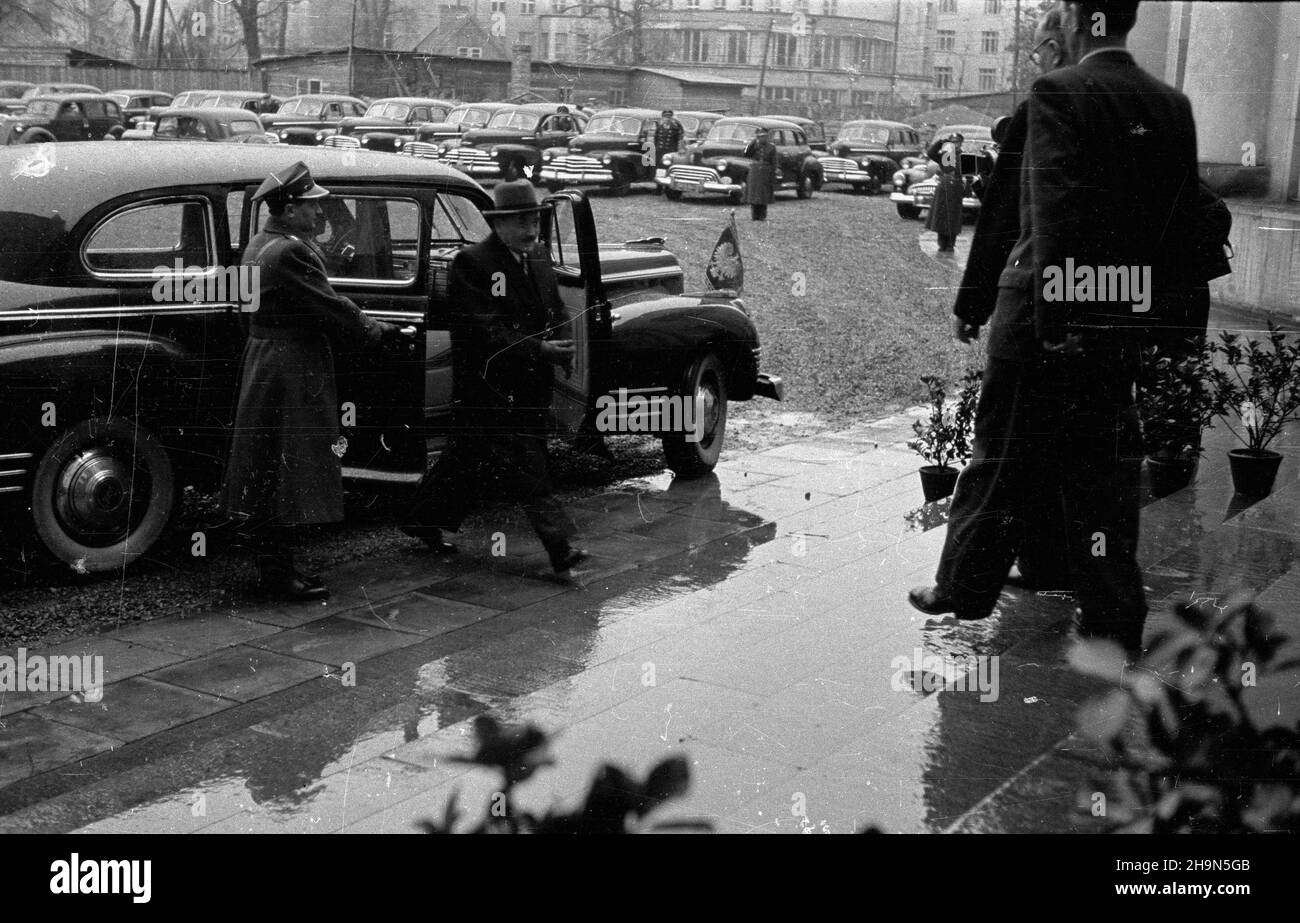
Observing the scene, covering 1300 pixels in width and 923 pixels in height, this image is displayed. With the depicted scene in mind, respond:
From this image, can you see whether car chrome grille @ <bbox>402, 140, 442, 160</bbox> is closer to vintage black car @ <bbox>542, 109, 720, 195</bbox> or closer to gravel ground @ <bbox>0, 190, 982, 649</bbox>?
vintage black car @ <bbox>542, 109, 720, 195</bbox>

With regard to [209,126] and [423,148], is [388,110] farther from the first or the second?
[423,148]

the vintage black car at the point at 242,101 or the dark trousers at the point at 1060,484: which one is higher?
the vintage black car at the point at 242,101

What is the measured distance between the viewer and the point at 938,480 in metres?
7.21

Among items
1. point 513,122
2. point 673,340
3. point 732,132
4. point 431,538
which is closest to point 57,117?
point 513,122

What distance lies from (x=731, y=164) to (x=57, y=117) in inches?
453

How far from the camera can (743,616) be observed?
545 centimetres

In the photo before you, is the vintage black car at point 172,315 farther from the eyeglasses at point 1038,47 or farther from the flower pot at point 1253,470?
the eyeglasses at point 1038,47

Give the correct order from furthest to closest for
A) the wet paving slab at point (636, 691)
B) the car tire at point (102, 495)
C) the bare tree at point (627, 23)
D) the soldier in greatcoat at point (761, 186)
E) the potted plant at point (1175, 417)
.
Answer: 1. the soldier in greatcoat at point (761, 186)
2. the potted plant at point (1175, 417)
3. the car tire at point (102, 495)
4. the bare tree at point (627, 23)
5. the wet paving slab at point (636, 691)

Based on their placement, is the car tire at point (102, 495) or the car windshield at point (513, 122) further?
the car windshield at point (513, 122)

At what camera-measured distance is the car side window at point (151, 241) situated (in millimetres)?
6047

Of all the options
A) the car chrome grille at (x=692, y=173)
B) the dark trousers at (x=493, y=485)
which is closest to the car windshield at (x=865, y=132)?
the dark trousers at (x=493, y=485)

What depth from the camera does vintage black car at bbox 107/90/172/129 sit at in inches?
285

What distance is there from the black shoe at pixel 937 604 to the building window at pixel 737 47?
1.92m
